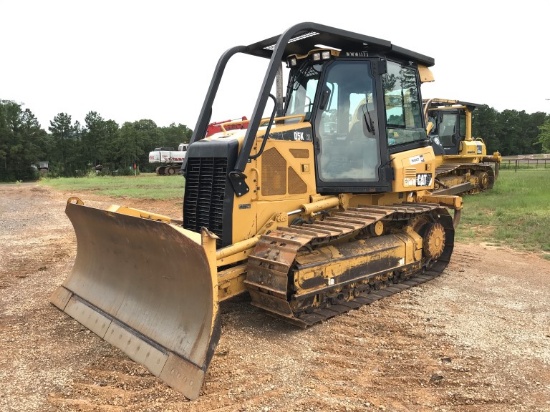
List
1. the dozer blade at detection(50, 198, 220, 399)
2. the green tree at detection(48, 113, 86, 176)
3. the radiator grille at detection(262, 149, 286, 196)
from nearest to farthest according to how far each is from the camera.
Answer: the dozer blade at detection(50, 198, 220, 399) < the radiator grille at detection(262, 149, 286, 196) < the green tree at detection(48, 113, 86, 176)

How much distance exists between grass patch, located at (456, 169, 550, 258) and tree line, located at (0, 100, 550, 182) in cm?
3484

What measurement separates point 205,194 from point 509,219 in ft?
30.9

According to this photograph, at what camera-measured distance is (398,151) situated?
6551 millimetres

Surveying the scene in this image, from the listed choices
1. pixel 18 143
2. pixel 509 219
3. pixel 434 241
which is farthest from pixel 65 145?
pixel 434 241

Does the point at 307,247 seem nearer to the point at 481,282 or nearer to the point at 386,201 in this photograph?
the point at 386,201

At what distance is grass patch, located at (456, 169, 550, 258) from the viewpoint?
31.9ft

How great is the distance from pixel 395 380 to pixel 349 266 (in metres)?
1.78

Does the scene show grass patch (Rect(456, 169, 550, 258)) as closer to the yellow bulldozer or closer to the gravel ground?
the yellow bulldozer

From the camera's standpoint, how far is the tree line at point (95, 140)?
53.9 metres

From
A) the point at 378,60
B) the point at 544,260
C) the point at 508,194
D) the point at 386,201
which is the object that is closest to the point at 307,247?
the point at 386,201

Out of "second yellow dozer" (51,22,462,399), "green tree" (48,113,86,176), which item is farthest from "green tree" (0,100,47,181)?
"second yellow dozer" (51,22,462,399)

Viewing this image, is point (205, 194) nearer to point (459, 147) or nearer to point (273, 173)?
point (273, 173)

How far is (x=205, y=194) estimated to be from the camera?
5.49 meters

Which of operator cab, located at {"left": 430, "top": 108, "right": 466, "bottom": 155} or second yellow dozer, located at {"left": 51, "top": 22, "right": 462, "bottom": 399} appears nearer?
second yellow dozer, located at {"left": 51, "top": 22, "right": 462, "bottom": 399}
